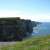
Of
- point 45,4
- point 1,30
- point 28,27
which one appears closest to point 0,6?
point 1,30

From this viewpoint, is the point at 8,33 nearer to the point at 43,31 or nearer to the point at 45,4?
the point at 43,31

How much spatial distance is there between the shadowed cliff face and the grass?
0.08m

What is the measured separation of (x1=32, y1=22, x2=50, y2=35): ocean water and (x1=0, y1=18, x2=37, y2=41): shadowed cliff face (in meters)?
0.05

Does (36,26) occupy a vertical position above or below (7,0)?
below

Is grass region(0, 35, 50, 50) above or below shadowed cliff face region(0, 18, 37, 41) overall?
below

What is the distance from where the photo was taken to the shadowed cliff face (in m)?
1.51

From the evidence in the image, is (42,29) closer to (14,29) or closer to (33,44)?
(33,44)

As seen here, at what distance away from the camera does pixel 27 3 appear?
1512 mm

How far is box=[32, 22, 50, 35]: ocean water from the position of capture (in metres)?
1.47

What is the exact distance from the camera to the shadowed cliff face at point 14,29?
1.51 metres

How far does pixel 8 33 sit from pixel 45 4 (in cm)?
58

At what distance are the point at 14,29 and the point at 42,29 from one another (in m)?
0.34

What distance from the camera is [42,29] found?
149cm

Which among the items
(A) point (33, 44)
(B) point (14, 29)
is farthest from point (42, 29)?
(B) point (14, 29)
